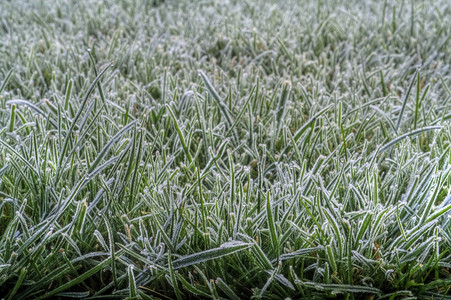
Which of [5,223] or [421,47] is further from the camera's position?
[421,47]

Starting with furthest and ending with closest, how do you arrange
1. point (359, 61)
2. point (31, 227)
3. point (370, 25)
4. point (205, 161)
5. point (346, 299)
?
point (370, 25) < point (359, 61) < point (205, 161) < point (31, 227) < point (346, 299)

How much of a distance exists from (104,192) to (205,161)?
1.23ft

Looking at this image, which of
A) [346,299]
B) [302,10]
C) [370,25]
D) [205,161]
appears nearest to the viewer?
[346,299]

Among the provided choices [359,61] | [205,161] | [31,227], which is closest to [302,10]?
[359,61]

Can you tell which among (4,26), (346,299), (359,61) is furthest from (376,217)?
(4,26)

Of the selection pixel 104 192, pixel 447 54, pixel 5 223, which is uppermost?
pixel 447 54

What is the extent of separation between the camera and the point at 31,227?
3.71ft

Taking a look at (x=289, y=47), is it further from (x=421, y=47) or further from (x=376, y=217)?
(x=376, y=217)

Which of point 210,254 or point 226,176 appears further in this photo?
point 226,176

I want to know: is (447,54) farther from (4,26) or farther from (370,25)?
(4,26)

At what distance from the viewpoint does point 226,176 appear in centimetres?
130

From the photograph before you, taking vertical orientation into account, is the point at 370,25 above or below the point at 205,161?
above

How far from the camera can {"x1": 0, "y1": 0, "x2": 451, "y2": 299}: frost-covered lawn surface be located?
41.1 inches

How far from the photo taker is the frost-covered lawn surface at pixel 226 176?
3.43ft
